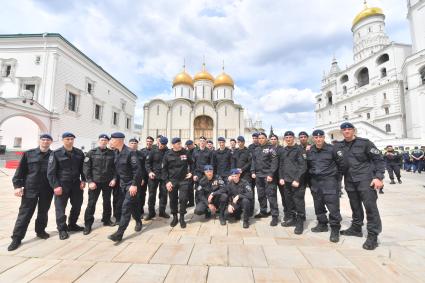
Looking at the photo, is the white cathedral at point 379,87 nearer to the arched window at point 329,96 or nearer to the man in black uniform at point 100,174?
the arched window at point 329,96

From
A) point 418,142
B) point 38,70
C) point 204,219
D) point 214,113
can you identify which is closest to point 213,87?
point 214,113

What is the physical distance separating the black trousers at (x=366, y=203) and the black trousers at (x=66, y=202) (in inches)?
195

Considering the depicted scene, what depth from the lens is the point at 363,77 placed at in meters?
42.5

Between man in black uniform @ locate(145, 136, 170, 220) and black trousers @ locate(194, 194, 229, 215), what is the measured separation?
81 cm

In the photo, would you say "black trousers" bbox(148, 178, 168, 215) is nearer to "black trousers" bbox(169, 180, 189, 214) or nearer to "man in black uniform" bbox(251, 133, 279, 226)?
"black trousers" bbox(169, 180, 189, 214)

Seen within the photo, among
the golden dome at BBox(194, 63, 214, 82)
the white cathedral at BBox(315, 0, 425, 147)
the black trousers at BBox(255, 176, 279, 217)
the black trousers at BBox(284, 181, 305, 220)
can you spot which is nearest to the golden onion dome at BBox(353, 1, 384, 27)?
the white cathedral at BBox(315, 0, 425, 147)

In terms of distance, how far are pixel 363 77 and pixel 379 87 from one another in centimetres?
722

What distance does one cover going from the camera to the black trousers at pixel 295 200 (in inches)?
165

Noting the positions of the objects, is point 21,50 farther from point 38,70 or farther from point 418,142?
point 418,142

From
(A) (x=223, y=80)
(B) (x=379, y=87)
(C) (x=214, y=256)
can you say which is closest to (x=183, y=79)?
(A) (x=223, y=80)

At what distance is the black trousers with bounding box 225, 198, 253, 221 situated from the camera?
442 centimetres

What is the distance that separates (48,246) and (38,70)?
23.3 metres

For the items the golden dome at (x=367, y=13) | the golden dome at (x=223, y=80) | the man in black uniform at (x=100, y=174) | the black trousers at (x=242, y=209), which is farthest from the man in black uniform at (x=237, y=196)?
the golden dome at (x=367, y=13)

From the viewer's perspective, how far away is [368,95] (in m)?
38.6
